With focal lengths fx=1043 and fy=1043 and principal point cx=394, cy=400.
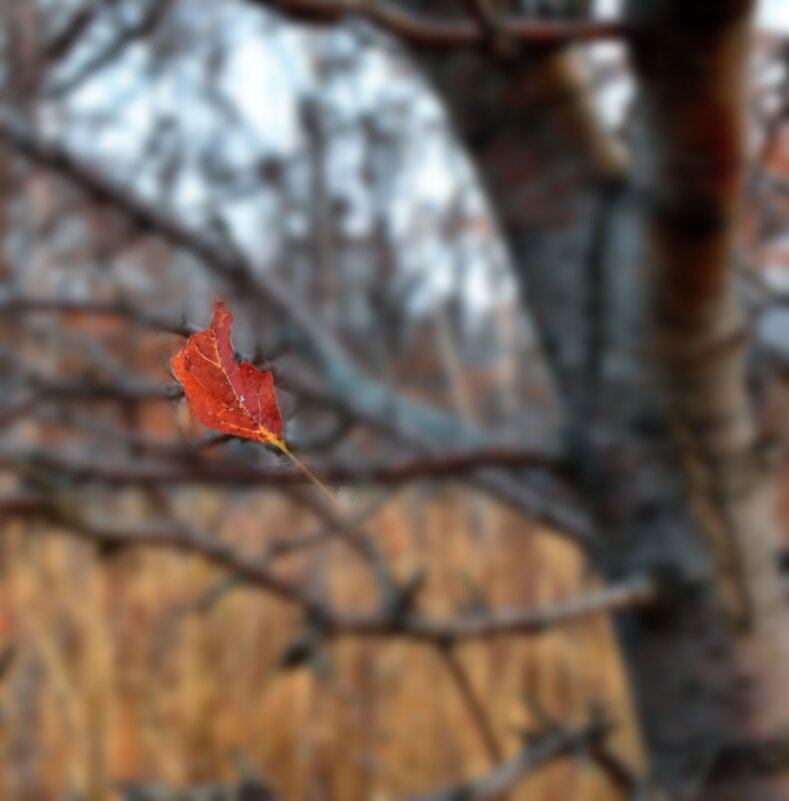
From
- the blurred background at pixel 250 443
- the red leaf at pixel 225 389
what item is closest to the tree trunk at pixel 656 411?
the blurred background at pixel 250 443

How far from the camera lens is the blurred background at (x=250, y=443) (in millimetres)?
577

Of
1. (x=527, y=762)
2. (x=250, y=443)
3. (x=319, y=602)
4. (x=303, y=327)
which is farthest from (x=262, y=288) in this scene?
(x=250, y=443)

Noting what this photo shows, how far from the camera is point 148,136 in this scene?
0.97 metres

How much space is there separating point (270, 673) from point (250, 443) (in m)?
1.32

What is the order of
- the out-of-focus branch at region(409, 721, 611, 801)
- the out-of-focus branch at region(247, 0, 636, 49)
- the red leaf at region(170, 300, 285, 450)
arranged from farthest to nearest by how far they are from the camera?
1. the out-of-focus branch at region(409, 721, 611, 801)
2. the out-of-focus branch at region(247, 0, 636, 49)
3. the red leaf at region(170, 300, 285, 450)

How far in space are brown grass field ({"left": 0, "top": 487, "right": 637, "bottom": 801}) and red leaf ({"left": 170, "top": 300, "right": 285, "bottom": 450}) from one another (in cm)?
16

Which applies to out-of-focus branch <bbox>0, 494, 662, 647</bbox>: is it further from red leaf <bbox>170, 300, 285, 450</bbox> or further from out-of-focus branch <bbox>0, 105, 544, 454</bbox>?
red leaf <bbox>170, 300, 285, 450</bbox>

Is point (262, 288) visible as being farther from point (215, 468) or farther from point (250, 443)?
point (250, 443)

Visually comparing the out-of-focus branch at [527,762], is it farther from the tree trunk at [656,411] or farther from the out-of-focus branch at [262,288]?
the out-of-focus branch at [262,288]

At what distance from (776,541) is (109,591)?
1.92ft

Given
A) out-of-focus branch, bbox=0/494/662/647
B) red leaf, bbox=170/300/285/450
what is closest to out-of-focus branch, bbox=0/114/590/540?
out-of-focus branch, bbox=0/494/662/647

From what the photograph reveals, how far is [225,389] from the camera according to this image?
11 cm

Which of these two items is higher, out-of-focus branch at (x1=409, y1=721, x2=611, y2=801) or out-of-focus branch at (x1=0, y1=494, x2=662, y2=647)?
out-of-focus branch at (x1=0, y1=494, x2=662, y2=647)

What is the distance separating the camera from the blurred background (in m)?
0.58
